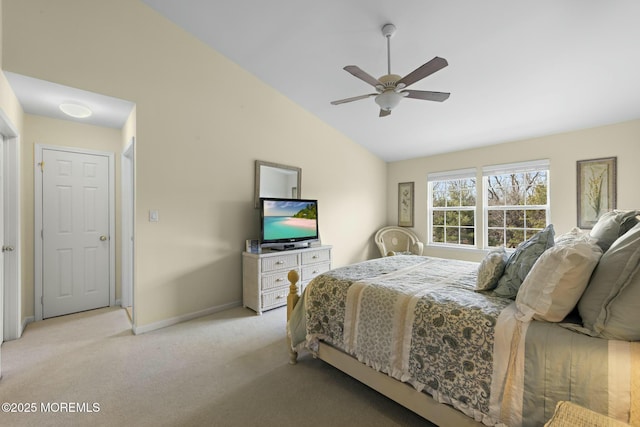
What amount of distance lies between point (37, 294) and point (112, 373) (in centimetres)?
181

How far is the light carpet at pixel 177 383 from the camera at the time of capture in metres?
1.60

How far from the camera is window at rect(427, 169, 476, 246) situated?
14.7 ft

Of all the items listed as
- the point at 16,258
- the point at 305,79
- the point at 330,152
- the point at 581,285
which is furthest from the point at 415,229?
the point at 16,258

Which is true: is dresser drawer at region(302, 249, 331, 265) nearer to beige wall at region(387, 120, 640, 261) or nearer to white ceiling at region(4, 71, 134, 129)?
beige wall at region(387, 120, 640, 261)

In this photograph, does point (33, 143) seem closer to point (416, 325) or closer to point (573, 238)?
point (416, 325)

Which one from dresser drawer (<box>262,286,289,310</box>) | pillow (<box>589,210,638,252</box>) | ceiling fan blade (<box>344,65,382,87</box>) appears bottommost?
dresser drawer (<box>262,286,289,310</box>)

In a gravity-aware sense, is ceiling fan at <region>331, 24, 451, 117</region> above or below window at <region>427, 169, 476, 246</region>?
above

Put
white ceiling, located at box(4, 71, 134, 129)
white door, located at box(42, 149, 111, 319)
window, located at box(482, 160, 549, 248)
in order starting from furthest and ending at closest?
1. window, located at box(482, 160, 549, 248)
2. white door, located at box(42, 149, 111, 319)
3. white ceiling, located at box(4, 71, 134, 129)

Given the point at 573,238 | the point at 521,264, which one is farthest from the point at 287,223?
the point at 573,238

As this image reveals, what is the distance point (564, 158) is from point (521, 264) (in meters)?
3.12

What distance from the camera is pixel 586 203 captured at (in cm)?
343

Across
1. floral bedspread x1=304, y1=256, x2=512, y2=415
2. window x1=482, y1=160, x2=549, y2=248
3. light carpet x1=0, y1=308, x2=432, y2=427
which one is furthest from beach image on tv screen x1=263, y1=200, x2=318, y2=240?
window x1=482, y1=160, x2=549, y2=248

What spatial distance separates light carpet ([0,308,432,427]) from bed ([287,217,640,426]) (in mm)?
197

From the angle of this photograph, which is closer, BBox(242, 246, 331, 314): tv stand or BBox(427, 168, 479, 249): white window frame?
BBox(242, 246, 331, 314): tv stand
